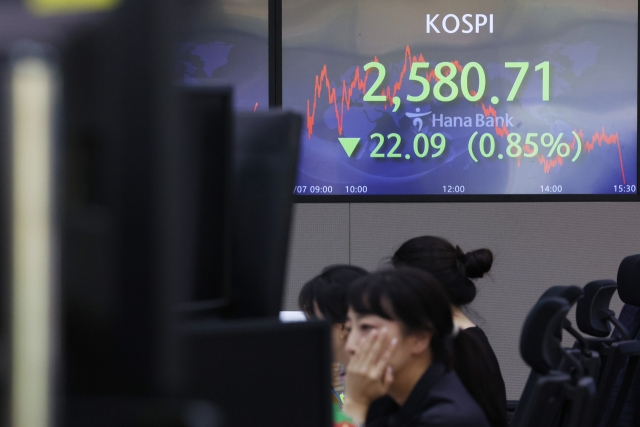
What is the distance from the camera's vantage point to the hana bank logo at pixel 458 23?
345 cm

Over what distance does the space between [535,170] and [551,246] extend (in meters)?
0.40

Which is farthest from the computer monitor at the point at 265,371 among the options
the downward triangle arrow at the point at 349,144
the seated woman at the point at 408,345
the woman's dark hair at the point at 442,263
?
the downward triangle arrow at the point at 349,144

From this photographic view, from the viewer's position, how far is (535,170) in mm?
3463

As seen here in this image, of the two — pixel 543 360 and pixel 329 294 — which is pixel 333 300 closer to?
pixel 329 294

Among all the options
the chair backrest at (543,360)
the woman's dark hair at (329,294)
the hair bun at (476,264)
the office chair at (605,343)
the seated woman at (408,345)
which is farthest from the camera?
the office chair at (605,343)

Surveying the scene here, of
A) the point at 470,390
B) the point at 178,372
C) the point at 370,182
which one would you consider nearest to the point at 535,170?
the point at 370,182

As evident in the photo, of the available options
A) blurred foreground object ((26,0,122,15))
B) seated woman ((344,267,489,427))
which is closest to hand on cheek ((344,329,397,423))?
seated woman ((344,267,489,427))

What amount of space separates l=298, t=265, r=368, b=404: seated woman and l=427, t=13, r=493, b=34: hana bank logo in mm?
1696

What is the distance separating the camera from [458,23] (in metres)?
3.46

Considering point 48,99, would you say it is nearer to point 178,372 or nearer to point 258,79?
point 178,372

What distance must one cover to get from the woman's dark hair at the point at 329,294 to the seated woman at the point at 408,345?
1.37 feet

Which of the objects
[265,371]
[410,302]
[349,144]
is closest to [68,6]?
[265,371]

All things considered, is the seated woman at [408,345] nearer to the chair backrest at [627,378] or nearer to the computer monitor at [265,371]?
the computer monitor at [265,371]

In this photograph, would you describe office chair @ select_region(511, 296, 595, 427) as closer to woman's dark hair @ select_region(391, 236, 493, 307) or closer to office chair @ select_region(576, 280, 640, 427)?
woman's dark hair @ select_region(391, 236, 493, 307)
